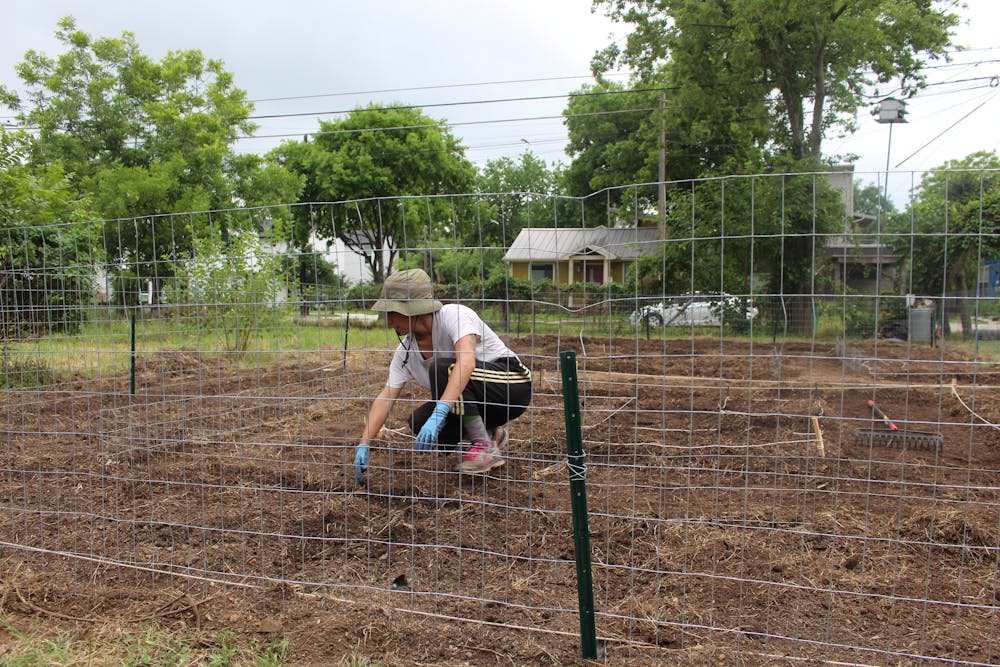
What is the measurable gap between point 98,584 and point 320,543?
34.5 inches

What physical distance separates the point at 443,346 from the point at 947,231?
2180 mm

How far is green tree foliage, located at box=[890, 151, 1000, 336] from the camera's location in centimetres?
196

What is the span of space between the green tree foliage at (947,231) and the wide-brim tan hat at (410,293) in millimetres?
1901

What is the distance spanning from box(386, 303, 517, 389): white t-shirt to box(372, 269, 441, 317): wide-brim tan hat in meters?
0.14

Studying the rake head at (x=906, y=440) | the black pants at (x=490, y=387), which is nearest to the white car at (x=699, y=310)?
the black pants at (x=490, y=387)

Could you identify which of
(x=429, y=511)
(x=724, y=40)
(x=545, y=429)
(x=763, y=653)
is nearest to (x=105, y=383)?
(x=545, y=429)

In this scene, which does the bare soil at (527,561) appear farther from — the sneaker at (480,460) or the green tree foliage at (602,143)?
the green tree foliage at (602,143)

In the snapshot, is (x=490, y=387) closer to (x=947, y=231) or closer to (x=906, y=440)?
(x=947, y=231)

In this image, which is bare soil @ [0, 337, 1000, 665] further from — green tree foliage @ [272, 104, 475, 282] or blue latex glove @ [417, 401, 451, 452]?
green tree foliage @ [272, 104, 475, 282]

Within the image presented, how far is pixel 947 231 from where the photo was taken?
2.12 metres

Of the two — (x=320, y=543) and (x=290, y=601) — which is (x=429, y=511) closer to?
(x=320, y=543)

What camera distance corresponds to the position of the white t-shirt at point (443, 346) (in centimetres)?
318

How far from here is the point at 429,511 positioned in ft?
10.5

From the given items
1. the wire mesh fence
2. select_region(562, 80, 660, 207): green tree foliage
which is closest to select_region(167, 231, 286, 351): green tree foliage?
the wire mesh fence
